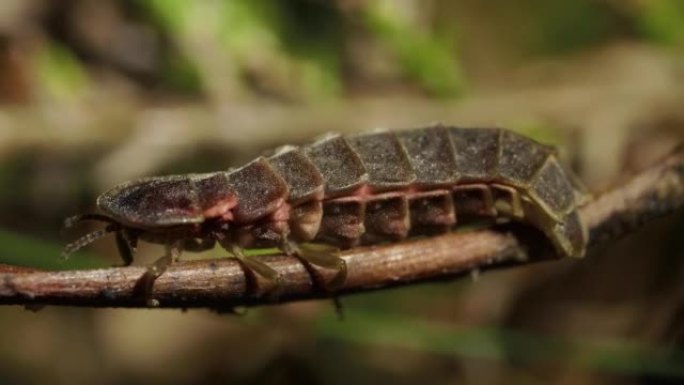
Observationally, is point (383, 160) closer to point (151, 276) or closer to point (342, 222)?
point (342, 222)

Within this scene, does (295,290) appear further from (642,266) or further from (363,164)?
(642,266)

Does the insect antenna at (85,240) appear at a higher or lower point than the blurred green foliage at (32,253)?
higher

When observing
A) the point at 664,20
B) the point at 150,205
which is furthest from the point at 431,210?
the point at 664,20

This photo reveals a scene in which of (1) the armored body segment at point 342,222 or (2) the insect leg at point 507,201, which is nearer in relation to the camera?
(1) the armored body segment at point 342,222

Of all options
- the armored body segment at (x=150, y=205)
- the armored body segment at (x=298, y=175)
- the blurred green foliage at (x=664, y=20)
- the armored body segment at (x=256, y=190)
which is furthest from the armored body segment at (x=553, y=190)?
the blurred green foliage at (x=664, y=20)

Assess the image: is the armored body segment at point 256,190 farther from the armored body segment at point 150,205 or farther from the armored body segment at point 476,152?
the armored body segment at point 476,152

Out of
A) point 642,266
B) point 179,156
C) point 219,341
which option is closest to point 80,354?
point 219,341

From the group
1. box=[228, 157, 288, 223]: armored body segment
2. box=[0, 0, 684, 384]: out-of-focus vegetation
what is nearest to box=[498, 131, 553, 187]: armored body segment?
box=[228, 157, 288, 223]: armored body segment
